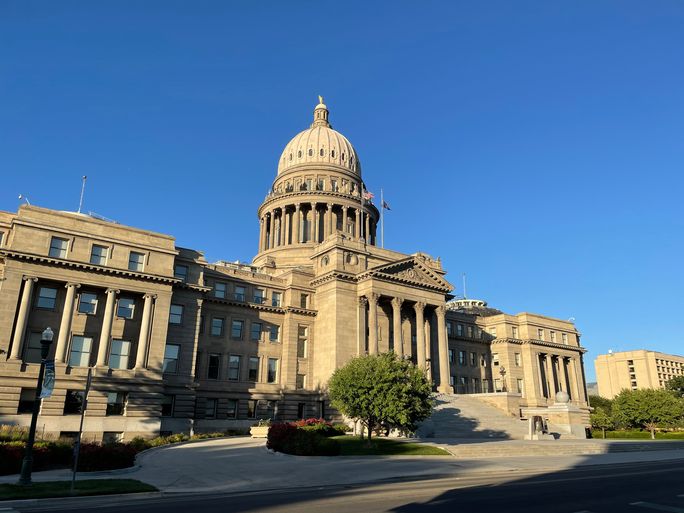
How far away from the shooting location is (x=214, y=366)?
2173 inches

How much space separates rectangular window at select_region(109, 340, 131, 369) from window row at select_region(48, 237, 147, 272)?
667 centimetres

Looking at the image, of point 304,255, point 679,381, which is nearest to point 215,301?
point 304,255

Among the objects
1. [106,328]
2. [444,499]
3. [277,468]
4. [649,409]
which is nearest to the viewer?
[444,499]

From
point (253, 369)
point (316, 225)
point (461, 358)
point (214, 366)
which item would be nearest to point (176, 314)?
point (214, 366)

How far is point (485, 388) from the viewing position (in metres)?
78.2

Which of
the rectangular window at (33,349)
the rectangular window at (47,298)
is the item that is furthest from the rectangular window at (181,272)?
the rectangular window at (33,349)

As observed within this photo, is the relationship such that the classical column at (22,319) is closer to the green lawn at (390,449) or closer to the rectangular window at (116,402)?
the rectangular window at (116,402)

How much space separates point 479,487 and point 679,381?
12003cm

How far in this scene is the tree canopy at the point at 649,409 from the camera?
6481 cm

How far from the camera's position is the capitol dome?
302 ft

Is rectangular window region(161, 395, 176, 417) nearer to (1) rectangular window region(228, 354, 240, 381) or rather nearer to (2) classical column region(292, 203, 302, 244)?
(1) rectangular window region(228, 354, 240, 381)

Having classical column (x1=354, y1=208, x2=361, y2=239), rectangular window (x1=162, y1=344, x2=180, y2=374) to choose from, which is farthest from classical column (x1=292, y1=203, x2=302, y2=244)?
rectangular window (x1=162, y1=344, x2=180, y2=374)

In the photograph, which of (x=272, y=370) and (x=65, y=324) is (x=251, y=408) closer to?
(x=272, y=370)

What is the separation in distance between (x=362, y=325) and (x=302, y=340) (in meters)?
8.01
